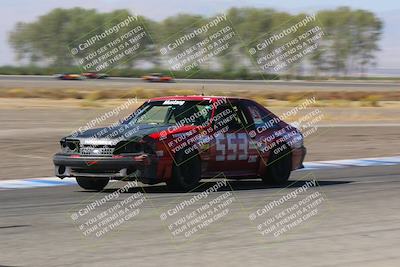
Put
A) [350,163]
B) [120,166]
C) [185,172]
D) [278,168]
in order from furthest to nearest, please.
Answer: [350,163]
[278,168]
[185,172]
[120,166]

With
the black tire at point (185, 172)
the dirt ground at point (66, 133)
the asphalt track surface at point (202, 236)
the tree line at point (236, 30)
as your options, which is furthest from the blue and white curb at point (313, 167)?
the tree line at point (236, 30)

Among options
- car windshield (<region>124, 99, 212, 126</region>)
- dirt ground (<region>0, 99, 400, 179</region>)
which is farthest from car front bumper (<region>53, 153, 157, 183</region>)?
dirt ground (<region>0, 99, 400, 179</region>)

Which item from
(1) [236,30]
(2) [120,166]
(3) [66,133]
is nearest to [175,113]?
(2) [120,166]

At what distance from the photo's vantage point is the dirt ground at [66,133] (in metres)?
18.4

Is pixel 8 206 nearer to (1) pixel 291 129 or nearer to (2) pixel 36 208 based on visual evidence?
(2) pixel 36 208

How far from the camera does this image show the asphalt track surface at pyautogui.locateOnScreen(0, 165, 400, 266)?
7500 millimetres

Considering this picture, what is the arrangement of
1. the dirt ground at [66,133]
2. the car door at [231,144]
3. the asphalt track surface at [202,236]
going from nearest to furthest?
the asphalt track surface at [202,236]
the car door at [231,144]
the dirt ground at [66,133]

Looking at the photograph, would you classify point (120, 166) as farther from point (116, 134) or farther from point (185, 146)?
point (185, 146)

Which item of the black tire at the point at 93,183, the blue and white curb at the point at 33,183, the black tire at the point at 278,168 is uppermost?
the black tire at the point at 93,183

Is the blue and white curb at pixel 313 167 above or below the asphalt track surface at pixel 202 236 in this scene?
below

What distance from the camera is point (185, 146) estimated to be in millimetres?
12125

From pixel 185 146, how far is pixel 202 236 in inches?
138

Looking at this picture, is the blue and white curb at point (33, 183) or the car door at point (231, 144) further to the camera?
the blue and white curb at point (33, 183)

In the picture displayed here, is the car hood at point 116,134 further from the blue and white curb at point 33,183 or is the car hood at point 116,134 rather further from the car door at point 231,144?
the blue and white curb at point 33,183
